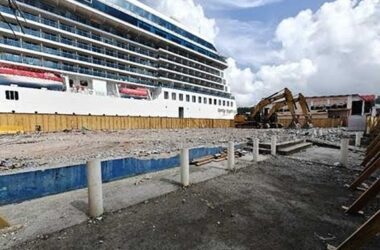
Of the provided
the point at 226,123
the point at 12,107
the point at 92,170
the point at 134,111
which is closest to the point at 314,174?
the point at 92,170

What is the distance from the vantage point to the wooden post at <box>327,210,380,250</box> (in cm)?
261

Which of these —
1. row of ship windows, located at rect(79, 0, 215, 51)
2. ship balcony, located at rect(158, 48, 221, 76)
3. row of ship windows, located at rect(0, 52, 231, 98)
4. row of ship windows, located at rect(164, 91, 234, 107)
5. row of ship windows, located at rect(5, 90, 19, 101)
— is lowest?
row of ship windows, located at rect(5, 90, 19, 101)

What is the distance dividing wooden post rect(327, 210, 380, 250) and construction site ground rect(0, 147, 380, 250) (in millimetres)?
727

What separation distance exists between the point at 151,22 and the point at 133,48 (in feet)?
25.0

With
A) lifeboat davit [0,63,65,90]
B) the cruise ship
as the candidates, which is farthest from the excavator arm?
lifeboat davit [0,63,65,90]

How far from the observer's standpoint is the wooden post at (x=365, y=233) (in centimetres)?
261

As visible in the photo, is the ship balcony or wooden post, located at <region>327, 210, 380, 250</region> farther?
the ship balcony

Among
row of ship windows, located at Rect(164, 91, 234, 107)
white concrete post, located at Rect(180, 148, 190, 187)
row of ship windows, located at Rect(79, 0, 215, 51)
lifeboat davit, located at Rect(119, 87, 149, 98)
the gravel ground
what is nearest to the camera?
white concrete post, located at Rect(180, 148, 190, 187)

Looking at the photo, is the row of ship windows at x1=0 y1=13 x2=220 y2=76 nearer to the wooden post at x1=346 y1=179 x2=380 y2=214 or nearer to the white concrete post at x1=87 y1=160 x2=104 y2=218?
the white concrete post at x1=87 y1=160 x2=104 y2=218

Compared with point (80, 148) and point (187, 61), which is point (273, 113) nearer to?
point (80, 148)

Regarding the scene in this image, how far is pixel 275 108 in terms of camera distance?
1236 inches

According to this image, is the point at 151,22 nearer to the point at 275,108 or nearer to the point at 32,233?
the point at 275,108

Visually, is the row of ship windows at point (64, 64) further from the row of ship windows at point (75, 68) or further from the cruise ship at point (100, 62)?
the cruise ship at point (100, 62)

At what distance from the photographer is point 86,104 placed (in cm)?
3234
